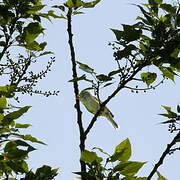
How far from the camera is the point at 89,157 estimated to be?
3.22 metres

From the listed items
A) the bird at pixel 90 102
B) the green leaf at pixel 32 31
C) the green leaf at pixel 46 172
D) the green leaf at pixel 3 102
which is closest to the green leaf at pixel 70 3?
the green leaf at pixel 32 31

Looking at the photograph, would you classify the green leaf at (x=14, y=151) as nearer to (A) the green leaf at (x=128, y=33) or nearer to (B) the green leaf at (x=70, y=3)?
(A) the green leaf at (x=128, y=33)

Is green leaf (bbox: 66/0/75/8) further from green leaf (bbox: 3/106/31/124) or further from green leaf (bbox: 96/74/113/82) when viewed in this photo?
green leaf (bbox: 3/106/31/124)

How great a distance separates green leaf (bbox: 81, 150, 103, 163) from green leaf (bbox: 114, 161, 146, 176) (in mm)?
161

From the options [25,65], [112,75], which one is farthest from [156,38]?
[25,65]

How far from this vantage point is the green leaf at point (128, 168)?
3205 mm

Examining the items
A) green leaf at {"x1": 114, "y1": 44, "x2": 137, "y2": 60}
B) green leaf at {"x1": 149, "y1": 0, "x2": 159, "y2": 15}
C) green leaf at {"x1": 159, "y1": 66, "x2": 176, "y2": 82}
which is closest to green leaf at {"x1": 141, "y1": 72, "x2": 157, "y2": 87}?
green leaf at {"x1": 159, "y1": 66, "x2": 176, "y2": 82}

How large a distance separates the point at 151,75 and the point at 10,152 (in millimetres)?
1416

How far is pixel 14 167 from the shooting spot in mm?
3191

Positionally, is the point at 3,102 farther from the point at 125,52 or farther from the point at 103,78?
the point at 125,52

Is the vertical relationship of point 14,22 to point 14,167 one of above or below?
above

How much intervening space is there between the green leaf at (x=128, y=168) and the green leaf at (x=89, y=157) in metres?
0.16

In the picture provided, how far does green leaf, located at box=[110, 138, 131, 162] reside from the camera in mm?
3305

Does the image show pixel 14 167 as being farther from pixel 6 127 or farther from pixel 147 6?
pixel 147 6
